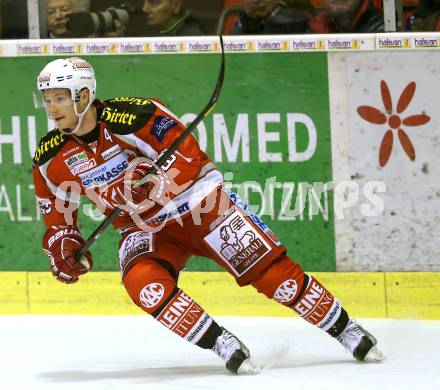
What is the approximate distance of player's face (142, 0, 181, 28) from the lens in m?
6.34

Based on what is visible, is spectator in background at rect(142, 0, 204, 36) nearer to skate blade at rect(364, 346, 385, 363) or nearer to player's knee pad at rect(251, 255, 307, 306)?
player's knee pad at rect(251, 255, 307, 306)

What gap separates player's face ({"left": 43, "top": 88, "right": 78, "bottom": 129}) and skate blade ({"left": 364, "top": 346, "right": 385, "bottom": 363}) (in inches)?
61.6

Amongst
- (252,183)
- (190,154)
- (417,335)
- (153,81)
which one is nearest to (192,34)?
(153,81)

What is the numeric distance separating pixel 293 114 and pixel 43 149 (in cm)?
166

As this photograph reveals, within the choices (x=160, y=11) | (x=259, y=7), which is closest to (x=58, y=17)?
(x=160, y=11)

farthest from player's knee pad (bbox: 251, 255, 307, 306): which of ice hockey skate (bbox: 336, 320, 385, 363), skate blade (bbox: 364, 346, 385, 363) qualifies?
skate blade (bbox: 364, 346, 385, 363)

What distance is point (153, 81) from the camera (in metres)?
6.38

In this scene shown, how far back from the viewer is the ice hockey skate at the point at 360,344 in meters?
5.04

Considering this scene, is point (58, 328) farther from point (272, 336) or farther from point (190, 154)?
point (190, 154)

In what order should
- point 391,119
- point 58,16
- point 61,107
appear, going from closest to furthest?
1. point 61,107
2. point 391,119
3. point 58,16

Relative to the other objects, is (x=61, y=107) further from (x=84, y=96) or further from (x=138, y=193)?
(x=138, y=193)

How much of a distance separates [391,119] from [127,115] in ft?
5.55

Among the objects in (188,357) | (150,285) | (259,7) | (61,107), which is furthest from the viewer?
(259,7)

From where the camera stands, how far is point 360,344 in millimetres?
5035
